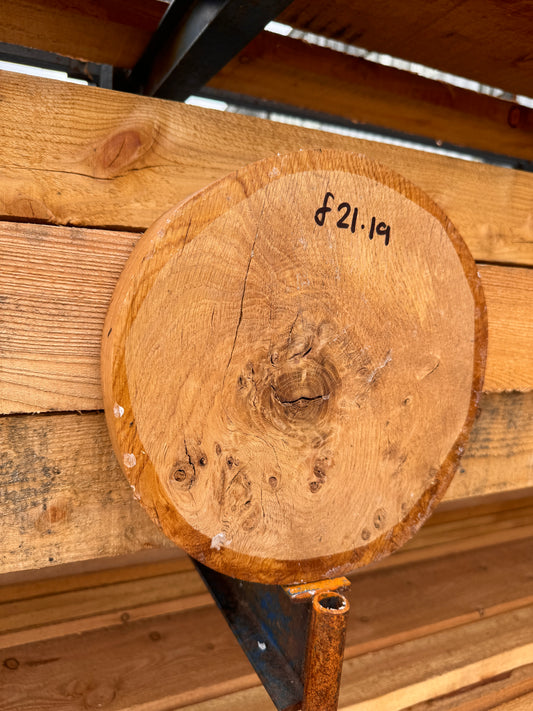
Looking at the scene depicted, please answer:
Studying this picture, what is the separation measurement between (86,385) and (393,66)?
4.58 ft

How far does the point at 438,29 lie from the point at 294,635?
1.35 metres

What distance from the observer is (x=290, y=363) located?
→ 813 mm

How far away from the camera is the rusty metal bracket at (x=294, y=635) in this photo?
31.5 inches

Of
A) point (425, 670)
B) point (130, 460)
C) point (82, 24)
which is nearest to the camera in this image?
point (130, 460)

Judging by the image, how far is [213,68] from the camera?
1132 millimetres

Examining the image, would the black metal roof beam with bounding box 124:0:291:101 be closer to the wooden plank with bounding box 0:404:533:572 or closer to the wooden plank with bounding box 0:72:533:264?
the wooden plank with bounding box 0:72:533:264

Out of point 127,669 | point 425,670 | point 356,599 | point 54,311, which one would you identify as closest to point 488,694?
point 425,670

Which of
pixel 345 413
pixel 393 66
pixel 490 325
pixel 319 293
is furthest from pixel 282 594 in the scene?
pixel 393 66

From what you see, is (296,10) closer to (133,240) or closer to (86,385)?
(133,240)

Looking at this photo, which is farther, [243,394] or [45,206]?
[45,206]

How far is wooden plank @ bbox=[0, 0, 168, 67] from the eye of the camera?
123cm

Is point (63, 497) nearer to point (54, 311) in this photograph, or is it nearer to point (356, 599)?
point (54, 311)

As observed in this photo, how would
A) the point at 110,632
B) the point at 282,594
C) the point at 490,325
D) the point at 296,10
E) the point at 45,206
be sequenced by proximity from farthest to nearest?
1. the point at 110,632
2. the point at 490,325
3. the point at 296,10
4. the point at 45,206
5. the point at 282,594

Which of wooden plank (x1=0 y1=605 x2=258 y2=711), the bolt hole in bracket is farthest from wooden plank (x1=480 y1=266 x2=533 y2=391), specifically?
wooden plank (x1=0 y1=605 x2=258 y2=711)
